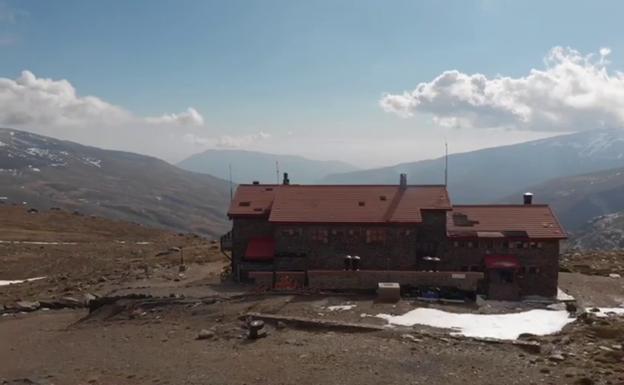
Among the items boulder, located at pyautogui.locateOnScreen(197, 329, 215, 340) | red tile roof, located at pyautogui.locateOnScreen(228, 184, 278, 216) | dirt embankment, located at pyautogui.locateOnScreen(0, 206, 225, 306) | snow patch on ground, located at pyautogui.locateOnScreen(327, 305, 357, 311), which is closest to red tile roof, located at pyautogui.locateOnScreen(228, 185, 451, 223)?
red tile roof, located at pyautogui.locateOnScreen(228, 184, 278, 216)

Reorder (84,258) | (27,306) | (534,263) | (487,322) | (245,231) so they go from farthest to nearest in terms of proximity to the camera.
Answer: (84,258), (245,231), (534,263), (27,306), (487,322)

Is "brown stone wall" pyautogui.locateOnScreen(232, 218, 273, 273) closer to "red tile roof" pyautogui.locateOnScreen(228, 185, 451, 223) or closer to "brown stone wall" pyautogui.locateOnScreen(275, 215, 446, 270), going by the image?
"red tile roof" pyautogui.locateOnScreen(228, 185, 451, 223)

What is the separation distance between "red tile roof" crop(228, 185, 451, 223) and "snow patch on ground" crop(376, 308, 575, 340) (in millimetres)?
10599

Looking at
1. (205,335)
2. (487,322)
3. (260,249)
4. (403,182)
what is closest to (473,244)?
(403,182)

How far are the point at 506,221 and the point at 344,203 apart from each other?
37.2 ft

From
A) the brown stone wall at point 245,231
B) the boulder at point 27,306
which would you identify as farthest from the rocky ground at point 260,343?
the brown stone wall at point 245,231

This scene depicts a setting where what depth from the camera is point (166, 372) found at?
2162cm

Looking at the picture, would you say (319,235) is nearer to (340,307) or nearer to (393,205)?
(393,205)

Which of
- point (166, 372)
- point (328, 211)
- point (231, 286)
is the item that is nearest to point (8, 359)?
point (166, 372)

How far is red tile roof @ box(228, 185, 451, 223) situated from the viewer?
39219 mm

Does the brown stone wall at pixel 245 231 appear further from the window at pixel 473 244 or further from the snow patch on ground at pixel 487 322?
the snow patch on ground at pixel 487 322

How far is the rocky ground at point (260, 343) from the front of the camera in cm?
2058

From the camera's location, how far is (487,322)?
27.3 m

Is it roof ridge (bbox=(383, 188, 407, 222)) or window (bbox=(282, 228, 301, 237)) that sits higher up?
roof ridge (bbox=(383, 188, 407, 222))
